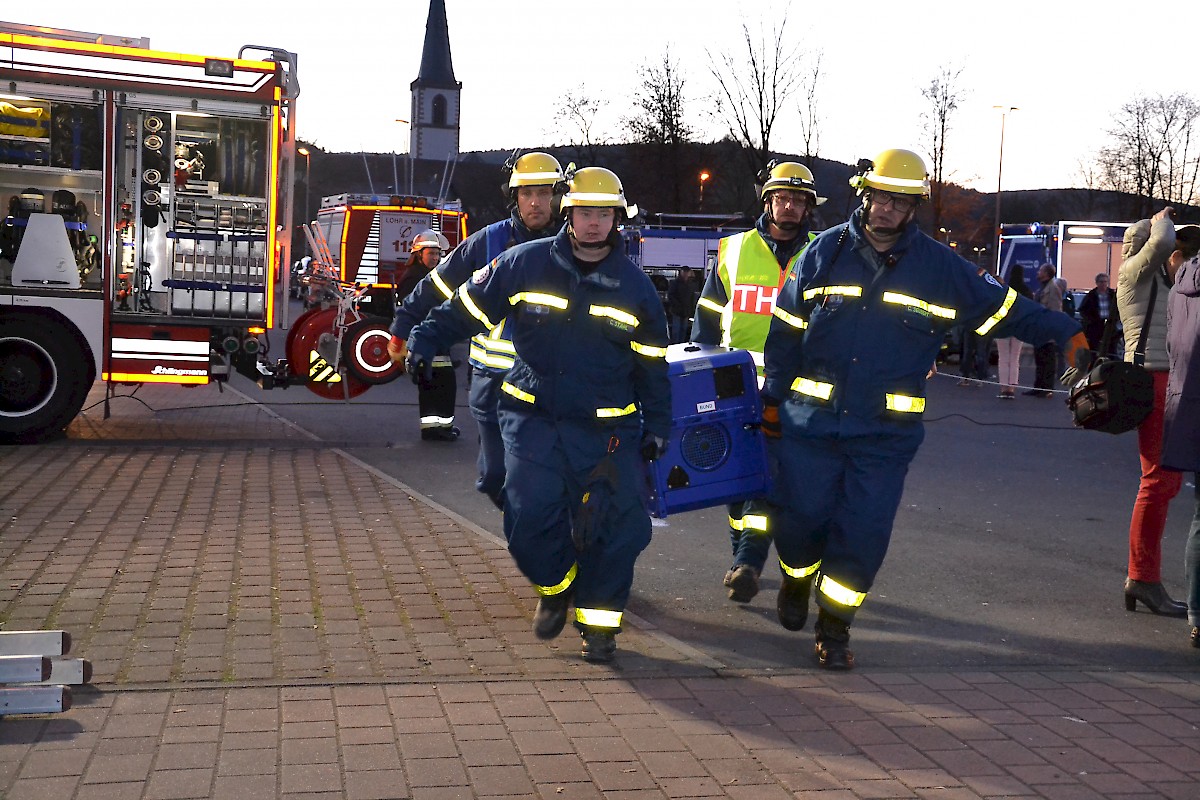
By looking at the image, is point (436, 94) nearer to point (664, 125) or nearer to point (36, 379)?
point (664, 125)

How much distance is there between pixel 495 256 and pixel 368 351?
639 cm

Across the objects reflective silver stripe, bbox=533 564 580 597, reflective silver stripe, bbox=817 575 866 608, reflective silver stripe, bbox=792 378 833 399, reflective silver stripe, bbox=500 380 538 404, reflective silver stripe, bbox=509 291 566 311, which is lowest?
reflective silver stripe, bbox=533 564 580 597

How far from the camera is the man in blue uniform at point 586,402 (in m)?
5.69

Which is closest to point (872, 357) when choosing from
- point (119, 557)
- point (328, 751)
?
point (328, 751)

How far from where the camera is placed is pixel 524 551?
Result: 228 inches

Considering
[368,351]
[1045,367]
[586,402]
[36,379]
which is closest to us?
[586,402]

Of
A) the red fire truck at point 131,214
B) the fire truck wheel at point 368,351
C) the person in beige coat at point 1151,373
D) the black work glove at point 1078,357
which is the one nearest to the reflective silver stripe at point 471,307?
the black work glove at point 1078,357

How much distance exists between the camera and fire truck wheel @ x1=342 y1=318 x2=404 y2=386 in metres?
13.0

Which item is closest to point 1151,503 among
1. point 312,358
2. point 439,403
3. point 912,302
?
point 912,302

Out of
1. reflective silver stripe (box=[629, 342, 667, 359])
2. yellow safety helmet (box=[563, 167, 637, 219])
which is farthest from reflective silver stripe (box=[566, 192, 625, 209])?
reflective silver stripe (box=[629, 342, 667, 359])

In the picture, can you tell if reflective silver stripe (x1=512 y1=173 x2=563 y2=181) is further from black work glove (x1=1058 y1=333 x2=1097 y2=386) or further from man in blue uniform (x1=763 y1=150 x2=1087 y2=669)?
black work glove (x1=1058 y1=333 x2=1097 y2=386)

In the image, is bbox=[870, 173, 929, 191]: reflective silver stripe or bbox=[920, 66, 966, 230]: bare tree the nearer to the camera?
bbox=[870, 173, 929, 191]: reflective silver stripe

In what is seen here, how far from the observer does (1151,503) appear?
6844 millimetres

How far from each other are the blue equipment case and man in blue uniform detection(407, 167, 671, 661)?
0.46 m
